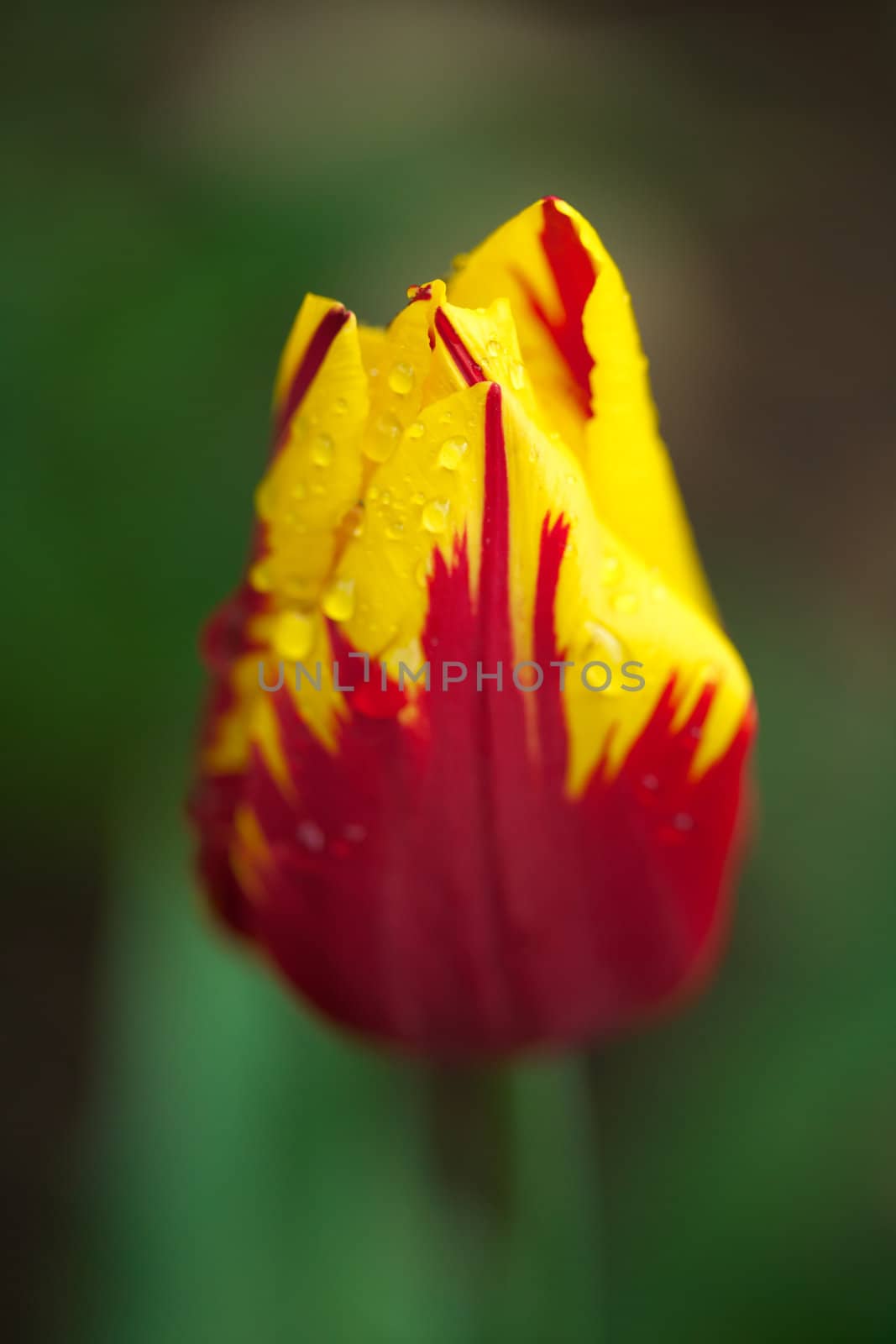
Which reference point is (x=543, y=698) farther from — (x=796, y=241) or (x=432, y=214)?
(x=796, y=241)

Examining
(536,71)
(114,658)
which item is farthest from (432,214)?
(114,658)

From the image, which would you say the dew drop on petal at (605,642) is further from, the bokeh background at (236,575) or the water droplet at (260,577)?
the bokeh background at (236,575)

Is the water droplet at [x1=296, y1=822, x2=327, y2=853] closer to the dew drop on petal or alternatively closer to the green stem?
the dew drop on petal

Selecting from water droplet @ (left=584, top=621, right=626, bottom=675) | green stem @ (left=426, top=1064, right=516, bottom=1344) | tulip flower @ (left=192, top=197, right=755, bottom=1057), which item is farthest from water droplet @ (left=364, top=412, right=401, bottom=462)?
green stem @ (left=426, top=1064, right=516, bottom=1344)

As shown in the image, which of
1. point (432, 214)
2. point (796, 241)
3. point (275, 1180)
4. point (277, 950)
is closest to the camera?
point (277, 950)

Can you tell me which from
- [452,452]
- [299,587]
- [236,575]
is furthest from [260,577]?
[236,575]

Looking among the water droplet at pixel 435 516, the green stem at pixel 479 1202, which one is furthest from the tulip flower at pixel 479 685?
the green stem at pixel 479 1202
